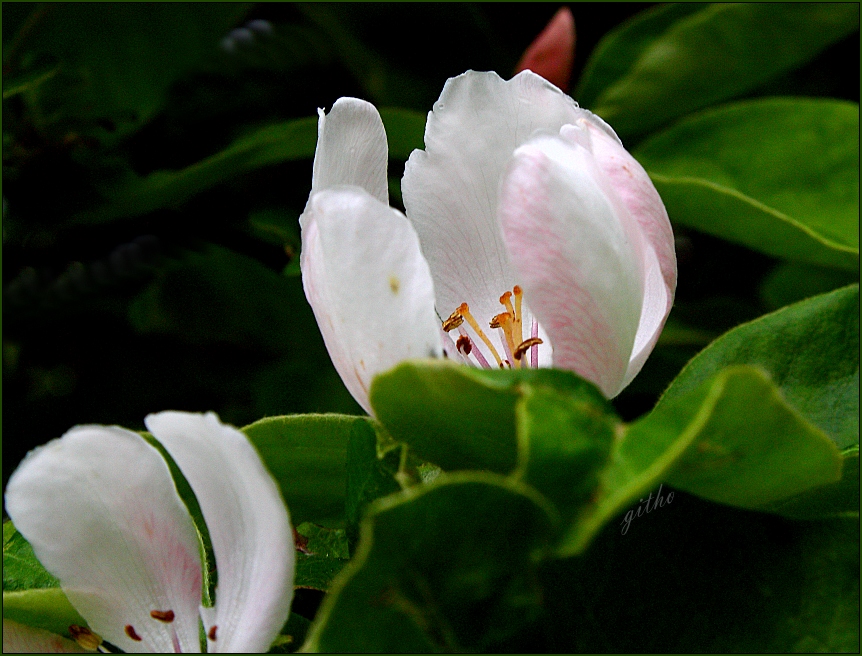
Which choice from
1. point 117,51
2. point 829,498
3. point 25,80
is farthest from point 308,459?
point 117,51

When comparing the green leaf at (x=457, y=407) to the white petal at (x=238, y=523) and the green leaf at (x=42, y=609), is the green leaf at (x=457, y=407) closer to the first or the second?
the white petal at (x=238, y=523)

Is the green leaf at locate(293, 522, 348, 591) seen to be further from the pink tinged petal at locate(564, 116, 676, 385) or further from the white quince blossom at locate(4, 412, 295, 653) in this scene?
the pink tinged petal at locate(564, 116, 676, 385)

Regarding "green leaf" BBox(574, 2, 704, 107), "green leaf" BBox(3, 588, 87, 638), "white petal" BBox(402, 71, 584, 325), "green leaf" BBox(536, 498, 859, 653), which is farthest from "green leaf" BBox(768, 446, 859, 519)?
"green leaf" BBox(574, 2, 704, 107)

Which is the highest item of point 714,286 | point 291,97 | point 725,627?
point 291,97

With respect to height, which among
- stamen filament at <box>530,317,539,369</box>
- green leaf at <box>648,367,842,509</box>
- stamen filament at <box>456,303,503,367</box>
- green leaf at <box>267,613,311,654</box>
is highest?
green leaf at <box>648,367,842,509</box>

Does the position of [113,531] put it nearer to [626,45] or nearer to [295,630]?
[295,630]

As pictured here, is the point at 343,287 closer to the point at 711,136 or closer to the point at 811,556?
the point at 811,556

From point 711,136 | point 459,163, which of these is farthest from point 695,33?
point 459,163
